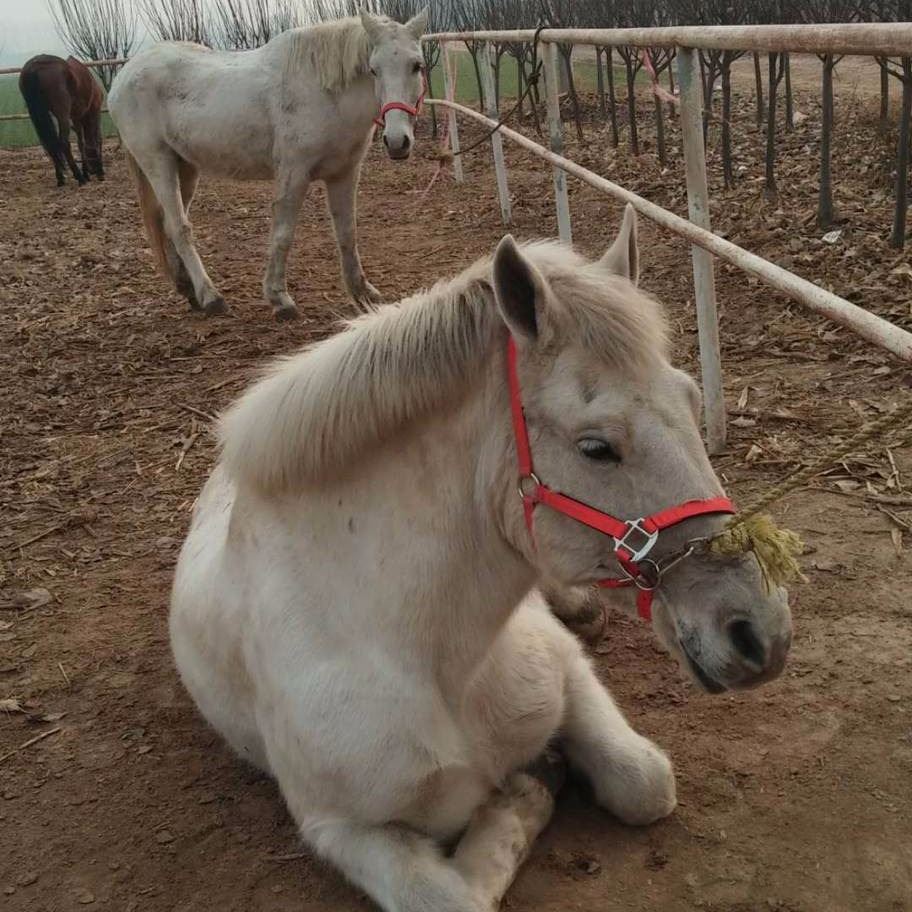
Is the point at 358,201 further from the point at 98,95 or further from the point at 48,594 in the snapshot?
the point at 48,594

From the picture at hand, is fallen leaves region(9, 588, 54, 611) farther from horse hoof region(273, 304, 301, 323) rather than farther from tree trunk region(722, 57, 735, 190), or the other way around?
tree trunk region(722, 57, 735, 190)

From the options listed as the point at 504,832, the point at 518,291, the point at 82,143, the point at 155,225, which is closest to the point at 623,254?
the point at 518,291

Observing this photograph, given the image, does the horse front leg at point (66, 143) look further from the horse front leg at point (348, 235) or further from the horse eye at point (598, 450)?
the horse eye at point (598, 450)

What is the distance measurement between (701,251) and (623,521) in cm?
246

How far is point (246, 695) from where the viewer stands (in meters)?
2.70

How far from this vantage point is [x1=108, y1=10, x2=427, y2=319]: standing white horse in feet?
24.8

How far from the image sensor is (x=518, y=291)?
6.45 ft

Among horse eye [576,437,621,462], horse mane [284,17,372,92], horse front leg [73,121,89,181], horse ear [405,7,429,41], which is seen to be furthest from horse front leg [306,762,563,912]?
horse front leg [73,121,89,181]

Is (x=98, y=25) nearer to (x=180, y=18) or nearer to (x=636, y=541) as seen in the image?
(x=180, y=18)

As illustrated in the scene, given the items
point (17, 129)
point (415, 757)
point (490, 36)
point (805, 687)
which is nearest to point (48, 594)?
point (415, 757)

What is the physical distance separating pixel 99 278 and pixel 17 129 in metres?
16.5

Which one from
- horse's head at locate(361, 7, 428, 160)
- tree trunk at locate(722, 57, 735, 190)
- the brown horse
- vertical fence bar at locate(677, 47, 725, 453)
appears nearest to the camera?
vertical fence bar at locate(677, 47, 725, 453)

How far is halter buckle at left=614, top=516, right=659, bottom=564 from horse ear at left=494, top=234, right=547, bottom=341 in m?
0.43

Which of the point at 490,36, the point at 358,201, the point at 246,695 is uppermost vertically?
the point at 490,36
